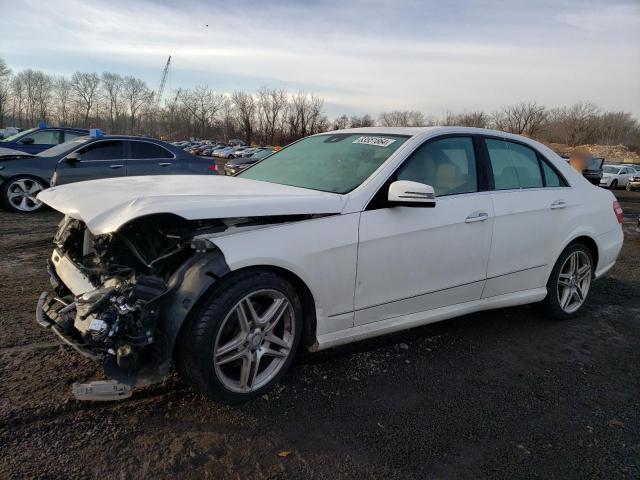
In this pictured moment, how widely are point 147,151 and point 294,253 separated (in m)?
7.60

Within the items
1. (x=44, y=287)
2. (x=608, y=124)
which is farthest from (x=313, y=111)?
(x=44, y=287)

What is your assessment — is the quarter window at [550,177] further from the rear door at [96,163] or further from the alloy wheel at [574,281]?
the rear door at [96,163]

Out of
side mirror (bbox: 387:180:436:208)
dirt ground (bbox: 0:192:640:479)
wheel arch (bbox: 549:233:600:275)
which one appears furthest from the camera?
wheel arch (bbox: 549:233:600:275)

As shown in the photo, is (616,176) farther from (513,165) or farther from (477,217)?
(477,217)

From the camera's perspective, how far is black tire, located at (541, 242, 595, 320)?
170 inches

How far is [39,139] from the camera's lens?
1146 centimetres

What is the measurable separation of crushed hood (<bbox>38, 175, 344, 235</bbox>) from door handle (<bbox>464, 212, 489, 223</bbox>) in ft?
3.64

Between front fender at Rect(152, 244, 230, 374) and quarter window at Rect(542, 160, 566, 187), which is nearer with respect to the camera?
front fender at Rect(152, 244, 230, 374)

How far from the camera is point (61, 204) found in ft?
9.49

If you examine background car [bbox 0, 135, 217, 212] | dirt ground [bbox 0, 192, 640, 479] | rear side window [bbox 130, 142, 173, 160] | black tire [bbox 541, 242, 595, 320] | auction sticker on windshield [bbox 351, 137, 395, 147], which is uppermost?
auction sticker on windshield [bbox 351, 137, 395, 147]

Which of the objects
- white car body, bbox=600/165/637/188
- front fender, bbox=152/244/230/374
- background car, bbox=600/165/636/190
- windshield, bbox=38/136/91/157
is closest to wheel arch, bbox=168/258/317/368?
front fender, bbox=152/244/230/374

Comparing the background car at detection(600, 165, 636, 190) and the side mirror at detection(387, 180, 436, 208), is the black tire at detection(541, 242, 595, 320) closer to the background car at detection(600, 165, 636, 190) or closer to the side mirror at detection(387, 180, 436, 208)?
the side mirror at detection(387, 180, 436, 208)

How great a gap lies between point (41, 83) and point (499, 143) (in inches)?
4786

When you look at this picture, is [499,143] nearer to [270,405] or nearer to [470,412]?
[470,412]
